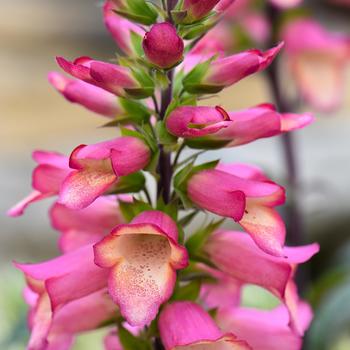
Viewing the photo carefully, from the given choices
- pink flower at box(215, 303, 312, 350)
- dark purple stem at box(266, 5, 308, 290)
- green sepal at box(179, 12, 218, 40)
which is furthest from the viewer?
dark purple stem at box(266, 5, 308, 290)

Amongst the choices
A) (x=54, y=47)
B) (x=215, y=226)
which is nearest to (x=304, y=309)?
(x=215, y=226)

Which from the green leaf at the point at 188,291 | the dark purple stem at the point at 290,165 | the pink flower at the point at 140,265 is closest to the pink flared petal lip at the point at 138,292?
the pink flower at the point at 140,265

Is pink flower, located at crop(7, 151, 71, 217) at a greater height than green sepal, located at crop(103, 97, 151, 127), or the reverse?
green sepal, located at crop(103, 97, 151, 127)

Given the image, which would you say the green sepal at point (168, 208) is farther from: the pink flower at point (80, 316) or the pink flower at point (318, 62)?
the pink flower at point (318, 62)

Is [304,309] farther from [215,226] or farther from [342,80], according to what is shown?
[342,80]

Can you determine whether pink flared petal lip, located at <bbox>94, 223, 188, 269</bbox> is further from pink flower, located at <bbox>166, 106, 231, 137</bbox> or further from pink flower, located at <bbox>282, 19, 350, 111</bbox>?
pink flower, located at <bbox>282, 19, 350, 111</bbox>

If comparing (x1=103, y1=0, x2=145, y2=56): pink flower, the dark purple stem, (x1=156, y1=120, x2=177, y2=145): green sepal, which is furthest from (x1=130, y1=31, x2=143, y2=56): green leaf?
the dark purple stem
